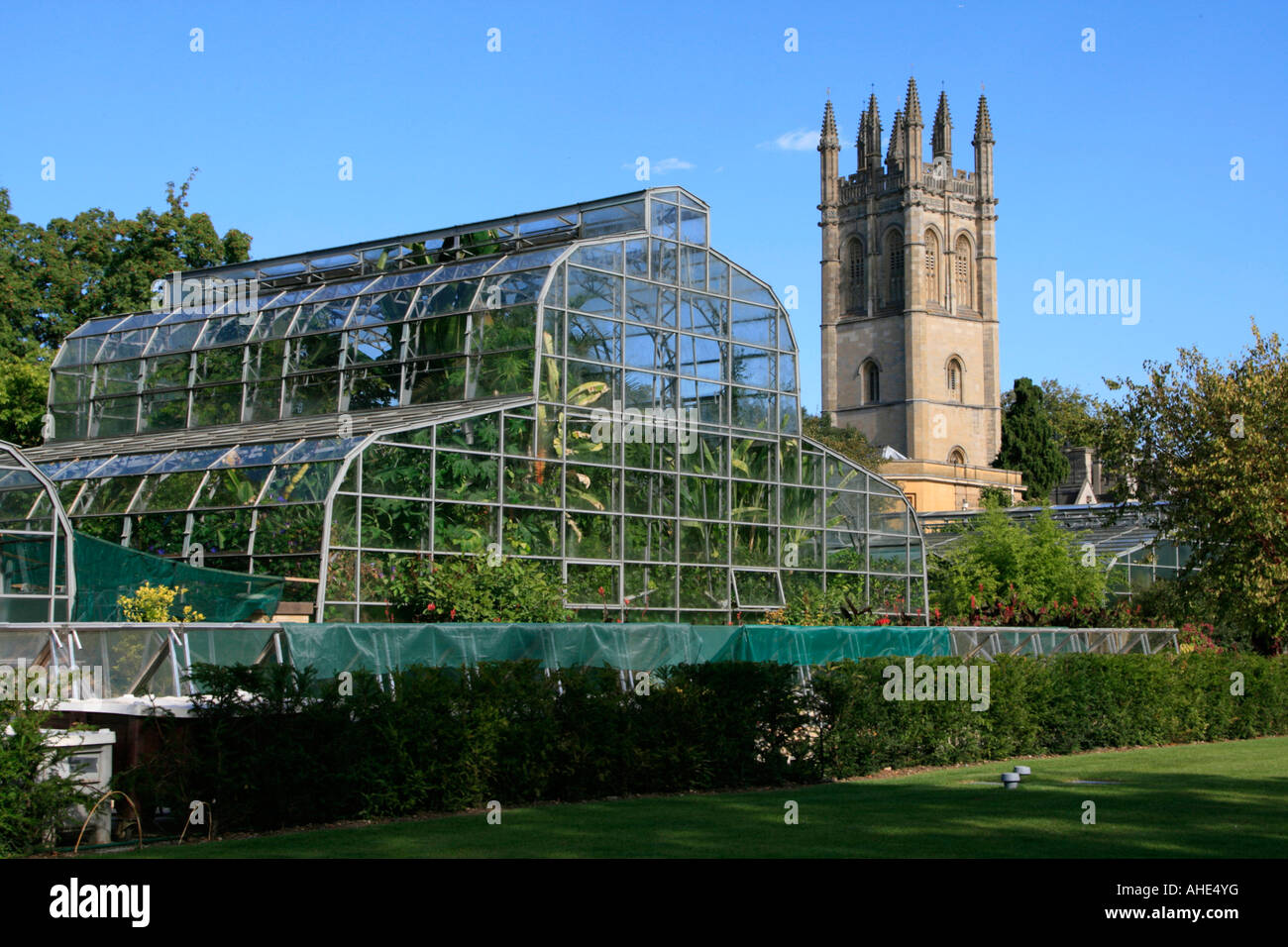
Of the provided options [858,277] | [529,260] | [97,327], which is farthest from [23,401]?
[858,277]

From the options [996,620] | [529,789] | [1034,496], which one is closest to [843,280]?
[1034,496]

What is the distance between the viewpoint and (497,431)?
26.7 meters

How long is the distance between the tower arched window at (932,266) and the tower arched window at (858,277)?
5650mm

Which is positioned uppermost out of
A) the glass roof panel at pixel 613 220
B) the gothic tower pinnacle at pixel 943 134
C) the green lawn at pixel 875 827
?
the gothic tower pinnacle at pixel 943 134

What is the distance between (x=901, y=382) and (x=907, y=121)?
23.5 m

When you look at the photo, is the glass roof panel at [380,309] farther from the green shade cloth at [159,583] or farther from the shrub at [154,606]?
the shrub at [154,606]

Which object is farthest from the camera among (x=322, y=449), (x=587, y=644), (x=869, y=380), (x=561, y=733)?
(x=869, y=380)

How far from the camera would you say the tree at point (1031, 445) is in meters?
102

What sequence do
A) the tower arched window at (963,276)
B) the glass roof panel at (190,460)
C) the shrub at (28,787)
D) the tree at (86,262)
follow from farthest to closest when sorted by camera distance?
the tower arched window at (963,276)
the tree at (86,262)
the glass roof panel at (190,460)
the shrub at (28,787)

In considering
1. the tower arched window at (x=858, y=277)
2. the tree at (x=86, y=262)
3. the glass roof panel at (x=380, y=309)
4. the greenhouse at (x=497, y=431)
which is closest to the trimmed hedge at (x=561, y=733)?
the greenhouse at (x=497, y=431)

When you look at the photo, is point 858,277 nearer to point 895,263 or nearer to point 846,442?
point 895,263

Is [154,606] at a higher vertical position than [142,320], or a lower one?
lower

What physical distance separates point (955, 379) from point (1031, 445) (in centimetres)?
2343

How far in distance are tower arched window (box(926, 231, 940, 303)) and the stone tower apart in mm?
89
